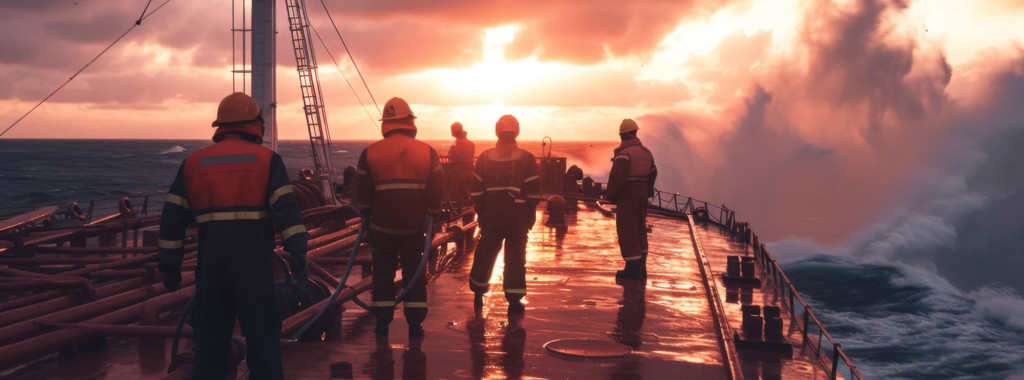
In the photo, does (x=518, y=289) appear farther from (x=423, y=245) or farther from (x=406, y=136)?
(x=406, y=136)

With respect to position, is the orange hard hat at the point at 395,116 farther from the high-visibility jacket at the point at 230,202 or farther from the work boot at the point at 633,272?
the work boot at the point at 633,272

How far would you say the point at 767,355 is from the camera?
23.1ft

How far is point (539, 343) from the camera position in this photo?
6.72m

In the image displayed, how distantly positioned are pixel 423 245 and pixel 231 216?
97.0 inches

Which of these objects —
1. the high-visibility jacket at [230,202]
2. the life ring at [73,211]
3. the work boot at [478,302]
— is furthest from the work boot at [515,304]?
the life ring at [73,211]

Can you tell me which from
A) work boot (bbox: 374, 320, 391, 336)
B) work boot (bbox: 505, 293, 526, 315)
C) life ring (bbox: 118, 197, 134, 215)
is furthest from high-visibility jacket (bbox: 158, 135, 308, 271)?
life ring (bbox: 118, 197, 134, 215)

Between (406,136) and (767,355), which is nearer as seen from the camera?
(406,136)

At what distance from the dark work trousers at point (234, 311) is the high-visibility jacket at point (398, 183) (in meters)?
1.86

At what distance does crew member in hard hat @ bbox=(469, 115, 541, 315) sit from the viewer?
25.5 feet

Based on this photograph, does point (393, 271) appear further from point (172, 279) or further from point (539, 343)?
point (172, 279)

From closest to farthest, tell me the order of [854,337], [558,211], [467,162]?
[467,162] < [558,211] < [854,337]

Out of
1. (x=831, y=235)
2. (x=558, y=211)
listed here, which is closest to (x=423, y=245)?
(x=558, y=211)

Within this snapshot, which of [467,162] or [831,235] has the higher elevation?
[467,162]

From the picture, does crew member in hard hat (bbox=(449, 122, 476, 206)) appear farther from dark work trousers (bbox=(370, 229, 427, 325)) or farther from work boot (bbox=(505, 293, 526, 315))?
dark work trousers (bbox=(370, 229, 427, 325))
